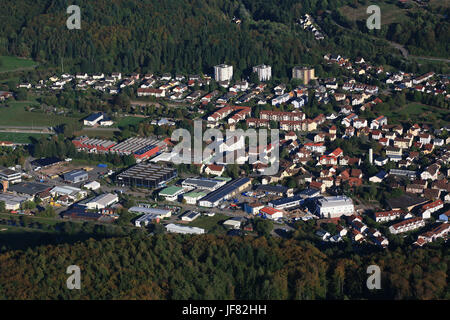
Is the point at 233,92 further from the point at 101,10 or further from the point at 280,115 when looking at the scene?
the point at 101,10

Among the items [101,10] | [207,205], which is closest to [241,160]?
[207,205]

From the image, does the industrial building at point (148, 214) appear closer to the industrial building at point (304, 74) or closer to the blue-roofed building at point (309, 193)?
the blue-roofed building at point (309, 193)

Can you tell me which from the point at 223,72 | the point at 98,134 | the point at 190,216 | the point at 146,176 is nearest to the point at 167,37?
the point at 223,72

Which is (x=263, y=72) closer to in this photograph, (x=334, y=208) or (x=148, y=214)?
(x=334, y=208)

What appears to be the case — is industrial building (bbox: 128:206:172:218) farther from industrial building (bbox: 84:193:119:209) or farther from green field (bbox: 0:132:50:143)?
green field (bbox: 0:132:50:143)

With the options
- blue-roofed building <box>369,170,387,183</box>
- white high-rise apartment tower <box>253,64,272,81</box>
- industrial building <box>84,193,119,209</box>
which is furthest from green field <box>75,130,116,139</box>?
blue-roofed building <box>369,170,387,183</box>

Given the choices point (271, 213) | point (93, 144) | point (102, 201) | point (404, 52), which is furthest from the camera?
point (404, 52)
